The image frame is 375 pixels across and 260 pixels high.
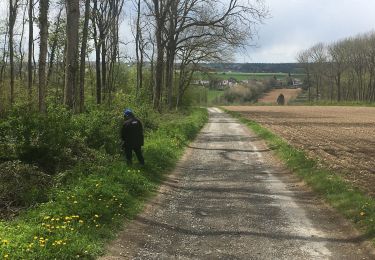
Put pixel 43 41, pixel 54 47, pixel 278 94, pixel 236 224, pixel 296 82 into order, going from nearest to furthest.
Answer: pixel 236 224, pixel 43 41, pixel 54 47, pixel 278 94, pixel 296 82

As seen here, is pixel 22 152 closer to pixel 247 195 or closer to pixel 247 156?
pixel 247 195

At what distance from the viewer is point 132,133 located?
1230 centimetres

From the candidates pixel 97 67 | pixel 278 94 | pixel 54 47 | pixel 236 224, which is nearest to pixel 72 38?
pixel 236 224

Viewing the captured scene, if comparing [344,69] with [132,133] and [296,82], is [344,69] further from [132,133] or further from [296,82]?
[132,133]

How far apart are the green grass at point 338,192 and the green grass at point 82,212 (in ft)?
13.1

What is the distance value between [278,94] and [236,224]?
13804cm

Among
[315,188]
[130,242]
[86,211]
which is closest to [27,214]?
[86,211]

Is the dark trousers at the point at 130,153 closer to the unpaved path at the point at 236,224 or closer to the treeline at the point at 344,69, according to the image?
the unpaved path at the point at 236,224

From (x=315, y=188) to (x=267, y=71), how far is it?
508 feet

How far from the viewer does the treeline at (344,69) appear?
10550cm

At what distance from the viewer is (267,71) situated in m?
162

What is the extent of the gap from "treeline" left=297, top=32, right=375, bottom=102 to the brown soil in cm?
1189

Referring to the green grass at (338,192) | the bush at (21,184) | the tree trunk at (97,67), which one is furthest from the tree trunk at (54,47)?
the bush at (21,184)

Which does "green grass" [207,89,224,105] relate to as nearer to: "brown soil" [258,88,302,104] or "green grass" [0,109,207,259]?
"brown soil" [258,88,302,104]
